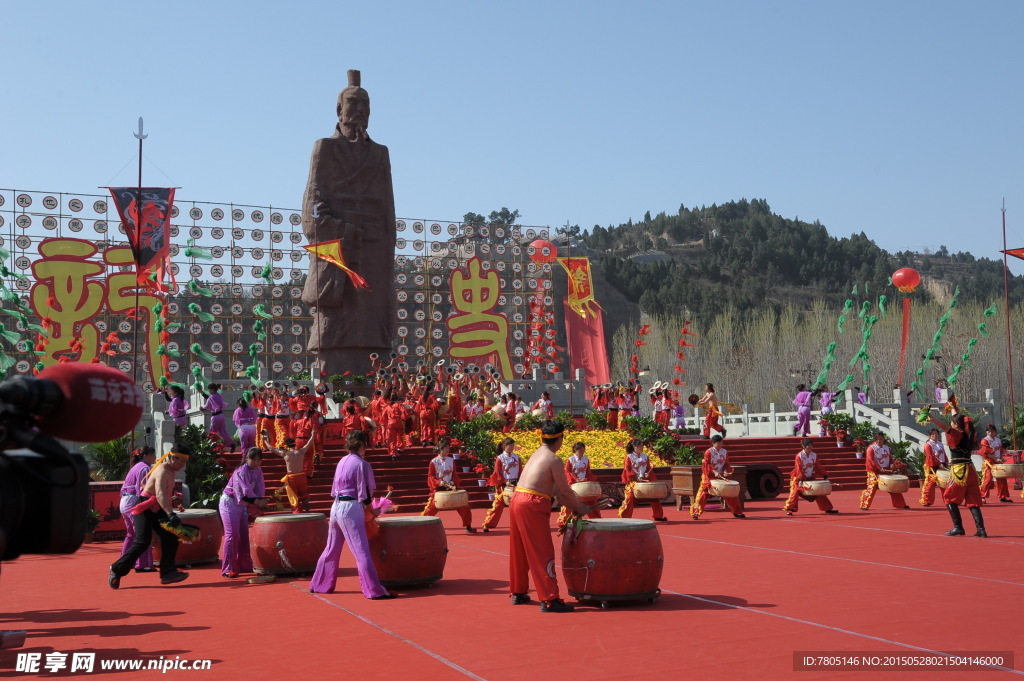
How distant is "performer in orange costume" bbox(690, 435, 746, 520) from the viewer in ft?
52.7

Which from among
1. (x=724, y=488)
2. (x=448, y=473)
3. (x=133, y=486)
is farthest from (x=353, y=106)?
(x=133, y=486)

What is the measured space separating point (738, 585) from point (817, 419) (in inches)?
730

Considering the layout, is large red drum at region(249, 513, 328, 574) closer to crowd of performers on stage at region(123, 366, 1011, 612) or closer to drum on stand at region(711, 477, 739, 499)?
crowd of performers on stage at region(123, 366, 1011, 612)

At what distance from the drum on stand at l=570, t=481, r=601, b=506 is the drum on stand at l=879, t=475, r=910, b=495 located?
5.23 meters

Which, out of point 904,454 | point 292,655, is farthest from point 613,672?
point 904,454

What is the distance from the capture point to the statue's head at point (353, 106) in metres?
28.8

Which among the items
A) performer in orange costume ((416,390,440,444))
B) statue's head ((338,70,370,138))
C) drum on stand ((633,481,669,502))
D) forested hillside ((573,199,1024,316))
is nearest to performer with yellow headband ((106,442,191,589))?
drum on stand ((633,481,669,502))

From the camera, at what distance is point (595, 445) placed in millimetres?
23641

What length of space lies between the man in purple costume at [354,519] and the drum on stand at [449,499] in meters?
5.17

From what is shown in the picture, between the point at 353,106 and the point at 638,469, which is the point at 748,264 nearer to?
the point at 353,106

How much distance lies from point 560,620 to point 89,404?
486 cm

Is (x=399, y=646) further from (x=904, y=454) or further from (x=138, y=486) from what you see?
(x=904, y=454)

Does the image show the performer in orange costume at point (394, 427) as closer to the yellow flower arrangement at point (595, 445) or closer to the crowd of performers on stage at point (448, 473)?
the crowd of performers on stage at point (448, 473)

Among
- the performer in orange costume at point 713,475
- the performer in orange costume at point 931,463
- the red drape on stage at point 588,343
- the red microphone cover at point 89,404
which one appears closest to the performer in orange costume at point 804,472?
the performer in orange costume at point 713,475
